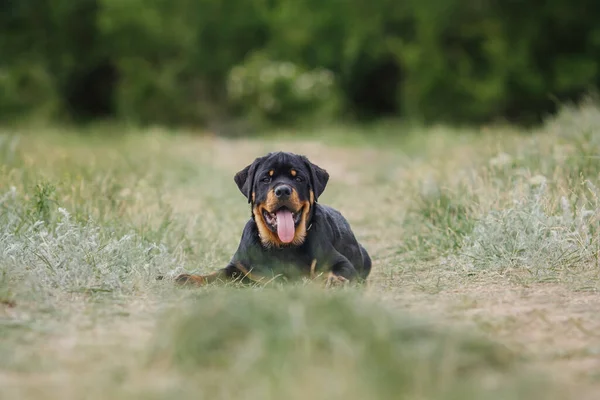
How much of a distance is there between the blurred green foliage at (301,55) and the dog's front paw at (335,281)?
17.3 metres

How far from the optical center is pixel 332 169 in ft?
49.1

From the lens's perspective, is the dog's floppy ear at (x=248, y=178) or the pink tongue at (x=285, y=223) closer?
the pink tongue at (x=285, y=223)

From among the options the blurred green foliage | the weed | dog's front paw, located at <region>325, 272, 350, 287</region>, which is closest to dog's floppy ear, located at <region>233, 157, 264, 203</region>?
dog's front paw, located at <region>325, 272, 350, 287</region>

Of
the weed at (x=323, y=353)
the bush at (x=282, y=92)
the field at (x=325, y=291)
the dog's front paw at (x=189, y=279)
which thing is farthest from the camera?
the bush at (x=282, y=92)

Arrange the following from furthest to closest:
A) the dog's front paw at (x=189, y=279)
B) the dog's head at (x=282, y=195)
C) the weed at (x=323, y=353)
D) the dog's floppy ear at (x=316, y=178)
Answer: the dog's floppy ear at (x=316, y=178) < the dog's head at (x=282, y=195) < the dog's front paw at (x=189, y=279) < the weed at (x=323, y=353)

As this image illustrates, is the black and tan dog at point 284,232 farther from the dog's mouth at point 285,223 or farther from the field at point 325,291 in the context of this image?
the field at point 325,291

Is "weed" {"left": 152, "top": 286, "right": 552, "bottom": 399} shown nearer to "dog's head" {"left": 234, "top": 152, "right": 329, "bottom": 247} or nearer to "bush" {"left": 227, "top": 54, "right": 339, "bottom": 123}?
"dog's head" {"left": 234, "top": 152, "right": 329, "bottom": 247}

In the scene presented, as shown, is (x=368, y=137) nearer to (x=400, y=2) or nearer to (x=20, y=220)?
(x=400, y=2)

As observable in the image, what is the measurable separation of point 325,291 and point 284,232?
4.28 feet

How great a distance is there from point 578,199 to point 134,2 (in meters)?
19.8

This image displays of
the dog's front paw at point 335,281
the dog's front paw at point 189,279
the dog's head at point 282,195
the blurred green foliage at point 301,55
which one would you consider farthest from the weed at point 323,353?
the blurred green foliage at point 301,55

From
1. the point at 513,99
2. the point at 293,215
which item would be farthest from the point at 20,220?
the point at 513,99

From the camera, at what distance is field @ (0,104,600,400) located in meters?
3.47

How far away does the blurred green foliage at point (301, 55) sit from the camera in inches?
903
